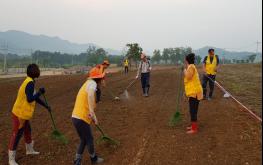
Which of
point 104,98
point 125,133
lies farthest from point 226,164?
point 104,98

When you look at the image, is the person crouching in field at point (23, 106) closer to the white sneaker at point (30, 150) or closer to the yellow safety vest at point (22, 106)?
the yellow safety vest at point (22, 106)

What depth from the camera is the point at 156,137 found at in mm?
8125

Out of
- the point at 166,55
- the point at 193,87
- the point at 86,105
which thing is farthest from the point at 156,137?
the point at 166,55

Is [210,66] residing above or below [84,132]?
above

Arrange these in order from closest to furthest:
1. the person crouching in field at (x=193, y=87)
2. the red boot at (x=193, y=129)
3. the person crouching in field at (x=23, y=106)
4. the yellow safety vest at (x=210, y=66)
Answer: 1. the person crouching in field at (x=23, y=106)
2. the person crouching in field at (x=193, y=87)
3. the red boot at (x=193, y=129)
4. the yellow safety vest at (x=210, y=66)

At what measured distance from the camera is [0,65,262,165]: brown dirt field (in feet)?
22.2

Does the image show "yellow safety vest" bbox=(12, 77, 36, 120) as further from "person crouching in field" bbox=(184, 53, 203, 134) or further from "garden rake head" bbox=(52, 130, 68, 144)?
"person crouching in field" bbox=(184, 53, 203, 134)

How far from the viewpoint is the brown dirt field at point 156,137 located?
6.78 m

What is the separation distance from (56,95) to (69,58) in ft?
281

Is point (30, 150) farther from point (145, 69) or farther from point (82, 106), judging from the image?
point (145, 69)

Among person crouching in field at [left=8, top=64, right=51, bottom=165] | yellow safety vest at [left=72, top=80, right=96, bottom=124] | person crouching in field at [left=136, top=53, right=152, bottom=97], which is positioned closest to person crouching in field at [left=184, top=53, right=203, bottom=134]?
yellow safety vest at [left=72, top=80, right=96, bottom=124]

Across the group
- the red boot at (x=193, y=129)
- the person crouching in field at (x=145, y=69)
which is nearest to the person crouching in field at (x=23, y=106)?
the red boot at (x=193, y=129)

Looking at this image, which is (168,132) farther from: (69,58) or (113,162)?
(69,58)

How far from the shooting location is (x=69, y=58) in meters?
100
